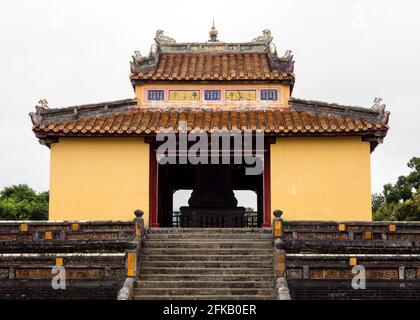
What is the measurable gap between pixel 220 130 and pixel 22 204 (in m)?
36.6

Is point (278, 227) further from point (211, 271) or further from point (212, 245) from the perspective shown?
point (211, 271)

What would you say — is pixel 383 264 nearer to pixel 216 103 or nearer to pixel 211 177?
pixel 216 103

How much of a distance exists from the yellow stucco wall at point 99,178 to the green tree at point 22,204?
32.6 m

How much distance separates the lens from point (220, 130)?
2025cm

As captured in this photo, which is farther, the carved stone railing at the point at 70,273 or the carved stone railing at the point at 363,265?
the carved stone railing at the point at 70,273

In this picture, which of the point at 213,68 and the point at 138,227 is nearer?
the point at 138,227

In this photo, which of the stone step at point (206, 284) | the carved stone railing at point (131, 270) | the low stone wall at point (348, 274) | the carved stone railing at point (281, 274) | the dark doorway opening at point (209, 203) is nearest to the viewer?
the carved stone railing at point (281, 274)

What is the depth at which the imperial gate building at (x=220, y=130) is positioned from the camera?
67.3 ft

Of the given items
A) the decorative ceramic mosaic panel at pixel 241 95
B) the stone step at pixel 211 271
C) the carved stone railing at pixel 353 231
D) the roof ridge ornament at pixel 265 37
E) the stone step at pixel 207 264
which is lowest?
the stone step at pixel 211 271

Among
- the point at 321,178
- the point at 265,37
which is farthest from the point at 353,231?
the point at 265,37

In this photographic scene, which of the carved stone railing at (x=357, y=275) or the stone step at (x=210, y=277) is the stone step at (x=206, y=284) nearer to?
the stone step at (x=210, y=277)

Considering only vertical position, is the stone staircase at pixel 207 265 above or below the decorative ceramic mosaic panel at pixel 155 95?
below

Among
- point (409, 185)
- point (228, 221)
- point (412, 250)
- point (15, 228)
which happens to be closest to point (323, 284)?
point (412, 250)

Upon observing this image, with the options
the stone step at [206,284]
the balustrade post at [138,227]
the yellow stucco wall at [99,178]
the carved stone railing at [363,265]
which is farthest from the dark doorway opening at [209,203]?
the carved stone railing at [363,265]
